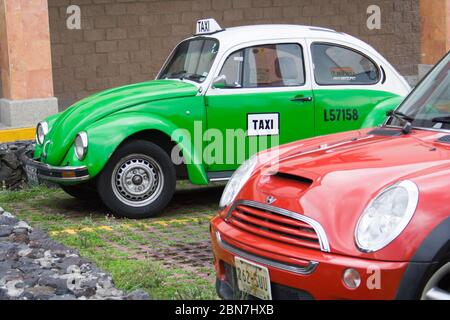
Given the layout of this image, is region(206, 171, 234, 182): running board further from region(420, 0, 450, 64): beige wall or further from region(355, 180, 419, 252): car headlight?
region(420, 0, 450, 64): beige wall

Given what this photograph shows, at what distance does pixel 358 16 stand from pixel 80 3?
18.1ft

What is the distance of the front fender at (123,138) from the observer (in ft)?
25.9

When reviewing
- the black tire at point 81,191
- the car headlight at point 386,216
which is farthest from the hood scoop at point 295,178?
Answer: the black tire at point 81,191

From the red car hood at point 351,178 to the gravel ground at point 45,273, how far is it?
0.90 meters

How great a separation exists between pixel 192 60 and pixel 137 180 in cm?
147

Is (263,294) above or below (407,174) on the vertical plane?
below

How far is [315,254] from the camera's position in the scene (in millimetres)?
3984

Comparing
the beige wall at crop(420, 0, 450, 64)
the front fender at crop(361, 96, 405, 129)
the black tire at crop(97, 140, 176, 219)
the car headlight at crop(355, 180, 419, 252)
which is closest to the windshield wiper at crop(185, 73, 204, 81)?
the black tire at crop(97, 140, 176, 219)

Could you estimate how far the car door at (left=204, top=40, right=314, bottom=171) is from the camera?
8336 millimetres

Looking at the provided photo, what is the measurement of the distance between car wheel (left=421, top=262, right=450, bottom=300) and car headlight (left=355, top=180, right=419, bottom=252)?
247 mm

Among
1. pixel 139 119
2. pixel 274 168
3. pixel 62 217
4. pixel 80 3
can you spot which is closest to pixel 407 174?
pixel 274 168

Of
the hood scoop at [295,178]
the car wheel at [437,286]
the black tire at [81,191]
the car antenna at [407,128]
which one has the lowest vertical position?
the black tire at [81,191]

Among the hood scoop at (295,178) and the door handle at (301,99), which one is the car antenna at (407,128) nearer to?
the hood scoop at (295,178)
